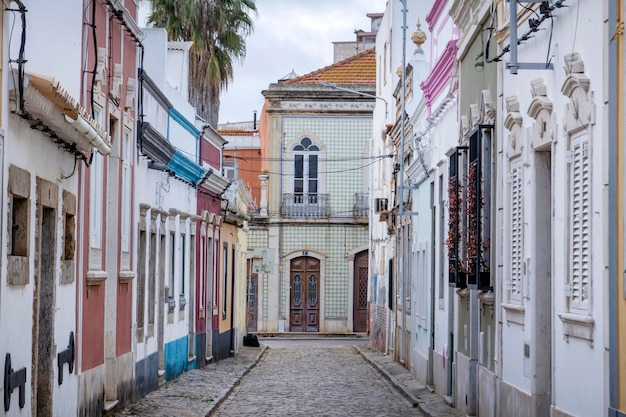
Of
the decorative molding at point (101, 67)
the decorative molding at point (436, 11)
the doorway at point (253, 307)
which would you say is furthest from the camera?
the doorway at point (253, 307)

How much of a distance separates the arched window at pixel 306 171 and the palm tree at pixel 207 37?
1535cm

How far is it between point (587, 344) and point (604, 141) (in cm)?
169

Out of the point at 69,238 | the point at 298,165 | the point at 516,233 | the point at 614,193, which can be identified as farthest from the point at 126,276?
the point at 298,165

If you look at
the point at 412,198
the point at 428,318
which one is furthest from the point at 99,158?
the point at 412,198

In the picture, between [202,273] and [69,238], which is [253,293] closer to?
[202,273]

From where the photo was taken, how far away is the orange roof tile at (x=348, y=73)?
51.2m

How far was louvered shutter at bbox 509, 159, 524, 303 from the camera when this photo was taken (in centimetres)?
1339

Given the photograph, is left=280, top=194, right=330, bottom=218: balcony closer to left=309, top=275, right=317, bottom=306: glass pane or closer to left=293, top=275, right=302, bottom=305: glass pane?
left=309, top=275, right=317, bottom=306: glass pane

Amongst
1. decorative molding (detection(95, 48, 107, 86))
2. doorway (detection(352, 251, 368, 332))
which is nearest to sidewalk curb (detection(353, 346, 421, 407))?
decorative molding (detection(95, 48, 107, 86))

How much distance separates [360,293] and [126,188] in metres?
32.3

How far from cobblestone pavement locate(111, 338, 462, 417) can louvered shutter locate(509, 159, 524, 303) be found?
13.9 ft

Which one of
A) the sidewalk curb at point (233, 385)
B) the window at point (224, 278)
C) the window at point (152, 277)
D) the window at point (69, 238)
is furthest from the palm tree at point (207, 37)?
the window at point (69, 238)

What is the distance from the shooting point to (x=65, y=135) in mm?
11945

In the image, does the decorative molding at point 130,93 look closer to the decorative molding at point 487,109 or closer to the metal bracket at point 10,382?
the decorative molding at point 487,109
